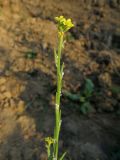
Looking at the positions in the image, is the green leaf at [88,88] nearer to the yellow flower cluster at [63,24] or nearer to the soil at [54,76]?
the soil at [54,76]

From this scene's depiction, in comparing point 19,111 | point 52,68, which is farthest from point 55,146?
point 52,68

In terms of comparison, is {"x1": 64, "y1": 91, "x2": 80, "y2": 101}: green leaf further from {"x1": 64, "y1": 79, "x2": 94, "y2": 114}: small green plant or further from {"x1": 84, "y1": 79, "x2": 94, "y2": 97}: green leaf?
{"x1": 84, "y1": 79, "x2": 94, "y2": 97}: green leaf

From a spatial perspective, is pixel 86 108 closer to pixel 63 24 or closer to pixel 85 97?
pixel 85 97

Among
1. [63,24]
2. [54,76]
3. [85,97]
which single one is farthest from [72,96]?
[63,24]

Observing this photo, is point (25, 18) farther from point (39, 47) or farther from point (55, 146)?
point (55, 146)

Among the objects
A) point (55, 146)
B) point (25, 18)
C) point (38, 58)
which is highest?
point (25, 18)

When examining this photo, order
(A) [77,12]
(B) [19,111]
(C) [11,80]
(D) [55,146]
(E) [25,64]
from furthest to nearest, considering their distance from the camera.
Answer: (A) [77,12]
(E) [25,64]
(C) [11,80]
(B) [19,111]
(D) [55,146]
